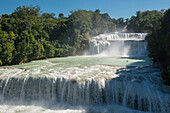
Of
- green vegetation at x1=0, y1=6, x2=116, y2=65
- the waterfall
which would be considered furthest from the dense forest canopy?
the waterfall

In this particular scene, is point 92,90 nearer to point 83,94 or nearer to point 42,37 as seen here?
point 83,94

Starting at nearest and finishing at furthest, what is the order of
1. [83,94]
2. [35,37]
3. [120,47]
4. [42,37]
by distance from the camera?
[83,94], [35,37], [42,37], [120,47]

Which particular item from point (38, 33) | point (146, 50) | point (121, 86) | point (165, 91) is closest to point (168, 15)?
point (165, 91)

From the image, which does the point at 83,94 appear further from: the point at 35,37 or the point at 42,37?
the point at 42,37

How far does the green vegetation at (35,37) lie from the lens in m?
14.3

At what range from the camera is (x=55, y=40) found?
2069cm

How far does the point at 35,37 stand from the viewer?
58.3ft

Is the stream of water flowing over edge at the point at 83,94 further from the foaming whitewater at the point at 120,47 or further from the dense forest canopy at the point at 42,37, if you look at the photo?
the foaming whitewater at the point at 120,47

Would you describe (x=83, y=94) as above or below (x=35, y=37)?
below

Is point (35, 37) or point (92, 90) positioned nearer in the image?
point (92, 90)

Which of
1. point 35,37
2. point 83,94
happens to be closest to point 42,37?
point 35,37

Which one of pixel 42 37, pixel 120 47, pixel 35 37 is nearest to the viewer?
pixel 35 37

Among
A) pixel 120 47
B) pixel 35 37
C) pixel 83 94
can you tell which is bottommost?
pixel 83 94

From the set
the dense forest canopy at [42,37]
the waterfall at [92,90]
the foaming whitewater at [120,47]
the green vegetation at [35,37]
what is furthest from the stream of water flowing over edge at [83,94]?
the foaming whitewater at [120,47]
